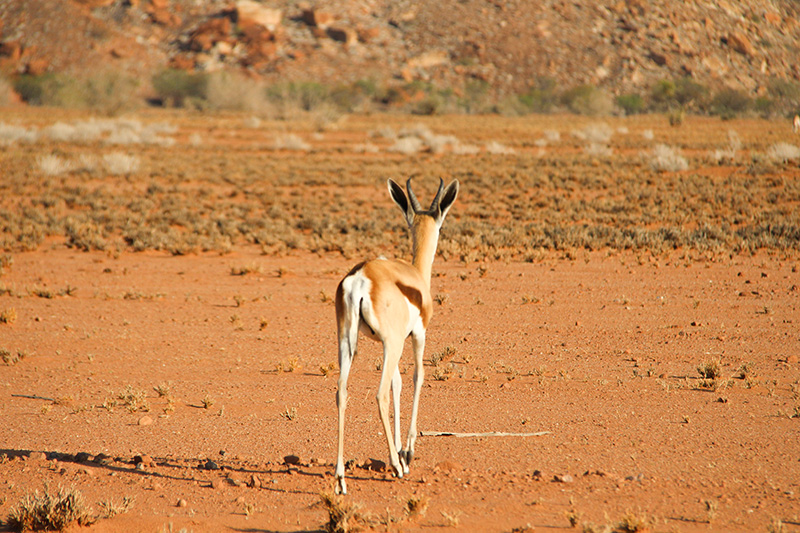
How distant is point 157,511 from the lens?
14.4ft

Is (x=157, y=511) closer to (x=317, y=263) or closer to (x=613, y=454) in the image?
(x=613, y=454)

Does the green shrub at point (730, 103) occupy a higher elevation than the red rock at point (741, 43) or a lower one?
lower

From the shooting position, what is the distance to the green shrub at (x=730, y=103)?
2371 inches

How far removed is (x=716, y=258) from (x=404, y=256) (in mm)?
6328

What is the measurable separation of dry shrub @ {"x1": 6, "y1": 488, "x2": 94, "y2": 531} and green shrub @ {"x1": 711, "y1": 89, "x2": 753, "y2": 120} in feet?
208

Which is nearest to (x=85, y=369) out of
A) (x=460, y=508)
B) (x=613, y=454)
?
(x=460, y=508)

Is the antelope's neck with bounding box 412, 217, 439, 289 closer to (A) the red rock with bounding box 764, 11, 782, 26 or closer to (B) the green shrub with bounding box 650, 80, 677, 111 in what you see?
(B) the green shrub with bounding box 650, 80, 677, 111

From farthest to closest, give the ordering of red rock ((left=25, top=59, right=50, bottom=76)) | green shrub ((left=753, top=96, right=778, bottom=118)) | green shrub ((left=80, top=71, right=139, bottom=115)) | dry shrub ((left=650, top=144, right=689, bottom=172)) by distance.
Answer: red rock ((left=25, top=59, right=50, bottom=76)), green shrub ((left=753, top=96, right=778, bottom=118)), green shrub ((left=80, top=71, right=139, bottom=115)), dry shrub ((left=650, top=144, right=689, bottom=172))

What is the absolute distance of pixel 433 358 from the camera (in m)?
7.96

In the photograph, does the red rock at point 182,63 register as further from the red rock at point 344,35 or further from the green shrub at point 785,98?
the green shrub at point 785,98

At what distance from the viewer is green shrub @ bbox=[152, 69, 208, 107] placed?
74912 mm

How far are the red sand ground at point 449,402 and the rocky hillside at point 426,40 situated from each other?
70.1 meters

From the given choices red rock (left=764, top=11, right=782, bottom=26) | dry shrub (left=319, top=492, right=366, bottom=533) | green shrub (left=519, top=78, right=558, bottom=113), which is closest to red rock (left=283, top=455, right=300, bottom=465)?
dry shrub (left=319, top=492, right=366, bottom=533)

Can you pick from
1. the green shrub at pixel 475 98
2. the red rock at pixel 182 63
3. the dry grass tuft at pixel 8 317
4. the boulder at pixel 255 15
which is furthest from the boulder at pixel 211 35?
the dry grass tuft at pixel 8 317
